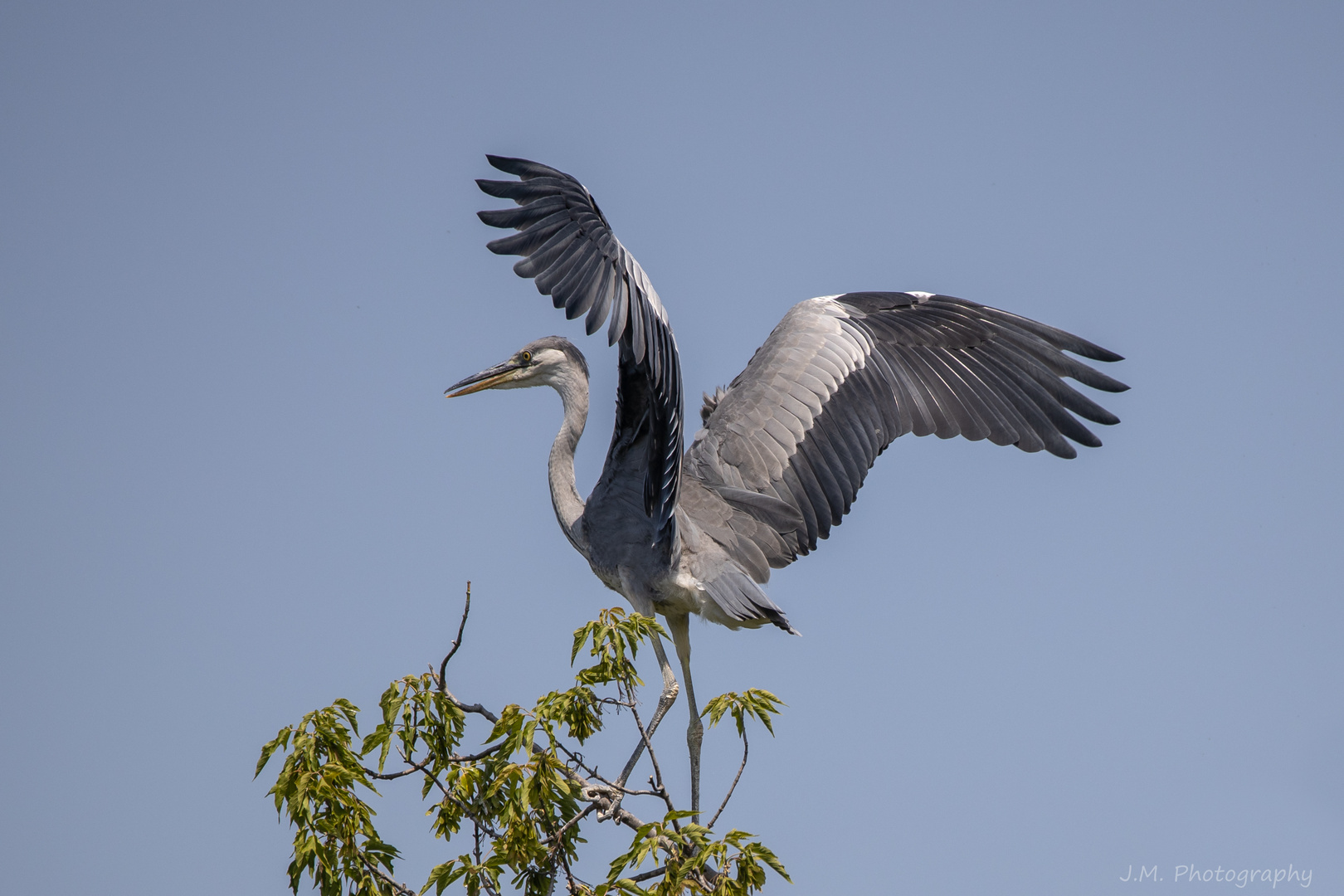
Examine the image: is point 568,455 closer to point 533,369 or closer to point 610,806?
point 533,369

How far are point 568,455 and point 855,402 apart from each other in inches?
55.2

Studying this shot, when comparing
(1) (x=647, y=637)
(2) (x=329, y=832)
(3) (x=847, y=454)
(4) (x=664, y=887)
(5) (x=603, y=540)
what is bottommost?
(2) (x=329, y=832)

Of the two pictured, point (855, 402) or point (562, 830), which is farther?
point (855, 402)

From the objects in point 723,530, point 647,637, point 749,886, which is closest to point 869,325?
point 723,530

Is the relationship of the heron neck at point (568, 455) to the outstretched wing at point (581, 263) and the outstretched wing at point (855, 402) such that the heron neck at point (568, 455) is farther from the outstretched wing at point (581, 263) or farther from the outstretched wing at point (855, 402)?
the outstretched wing at point (581, 263)

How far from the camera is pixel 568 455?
6312mm

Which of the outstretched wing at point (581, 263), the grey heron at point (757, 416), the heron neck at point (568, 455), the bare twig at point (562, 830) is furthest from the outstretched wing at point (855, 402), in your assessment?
the bare twig at point (562, 830)

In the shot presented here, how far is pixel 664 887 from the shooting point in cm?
350

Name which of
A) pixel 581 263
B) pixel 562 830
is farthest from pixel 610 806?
→ pixel 581 263

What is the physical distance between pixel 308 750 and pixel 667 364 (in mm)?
1878

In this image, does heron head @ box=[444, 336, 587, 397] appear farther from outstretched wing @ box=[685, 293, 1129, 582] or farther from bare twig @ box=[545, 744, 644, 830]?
bare twig @ box=[545, 744, 644, 830]

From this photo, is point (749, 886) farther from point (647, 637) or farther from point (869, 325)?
point (869, 325)

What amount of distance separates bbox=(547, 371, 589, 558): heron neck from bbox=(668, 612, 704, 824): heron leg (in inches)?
21.5

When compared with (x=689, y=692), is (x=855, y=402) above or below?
above
